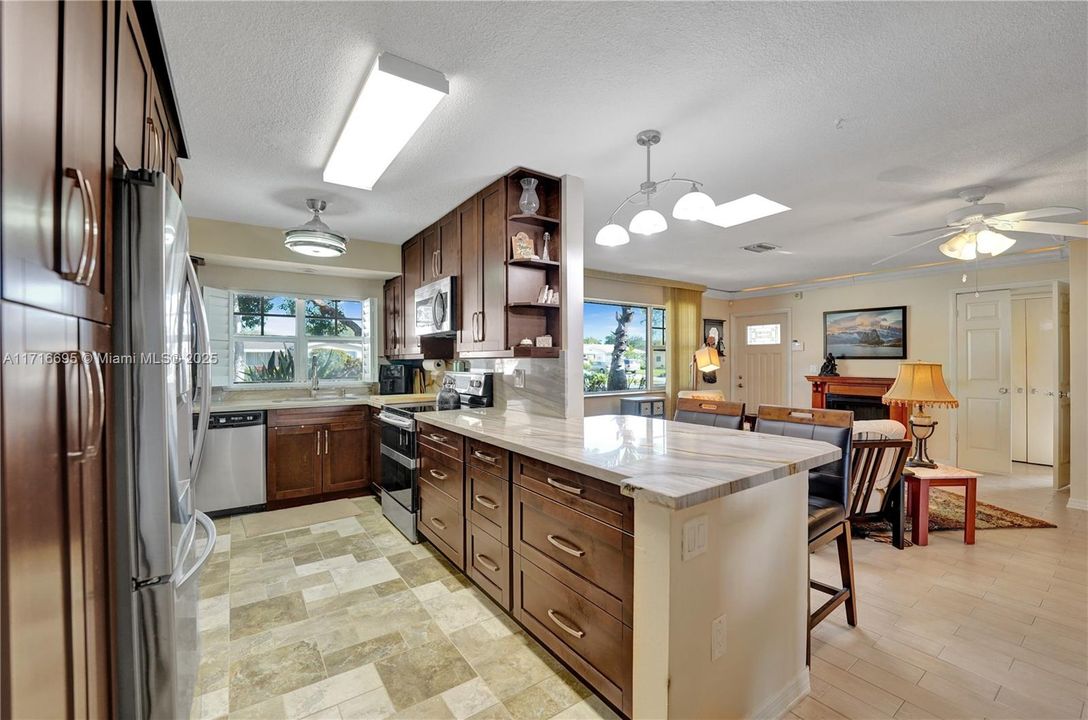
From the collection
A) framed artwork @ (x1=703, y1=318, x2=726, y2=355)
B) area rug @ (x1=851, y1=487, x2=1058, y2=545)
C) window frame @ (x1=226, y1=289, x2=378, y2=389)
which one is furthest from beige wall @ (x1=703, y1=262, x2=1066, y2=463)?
window frame @ (x1=226, y1=289, x2=378, y2=389)

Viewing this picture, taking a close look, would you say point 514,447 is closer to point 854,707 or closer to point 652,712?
point 652,712

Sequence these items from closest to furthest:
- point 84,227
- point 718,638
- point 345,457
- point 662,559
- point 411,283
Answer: point 84,227 < point 662,559 < point 718,638 < point 345,457 < point 411,283

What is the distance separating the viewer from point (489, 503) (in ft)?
7.35

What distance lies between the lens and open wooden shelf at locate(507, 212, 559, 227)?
2793 millimetres

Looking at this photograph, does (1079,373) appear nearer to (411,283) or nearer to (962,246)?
(962,246)

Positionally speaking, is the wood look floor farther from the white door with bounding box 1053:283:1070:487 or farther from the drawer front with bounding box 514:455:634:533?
the white door with bounding box 1053:283:1070:487

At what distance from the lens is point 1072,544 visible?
3.12m

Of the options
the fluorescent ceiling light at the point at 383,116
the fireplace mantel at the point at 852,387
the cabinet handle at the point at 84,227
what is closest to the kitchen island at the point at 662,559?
the cabinet handle at the point at 84,227

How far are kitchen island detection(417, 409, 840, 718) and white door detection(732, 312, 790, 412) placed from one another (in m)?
5.67

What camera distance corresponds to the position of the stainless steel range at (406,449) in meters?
3.11

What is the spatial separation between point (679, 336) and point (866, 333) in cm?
→ 242

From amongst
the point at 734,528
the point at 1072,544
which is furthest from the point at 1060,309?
the point at 734,528

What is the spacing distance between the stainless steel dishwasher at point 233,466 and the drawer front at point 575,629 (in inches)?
111

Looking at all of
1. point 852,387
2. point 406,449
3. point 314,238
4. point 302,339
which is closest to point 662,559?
point 406,449
